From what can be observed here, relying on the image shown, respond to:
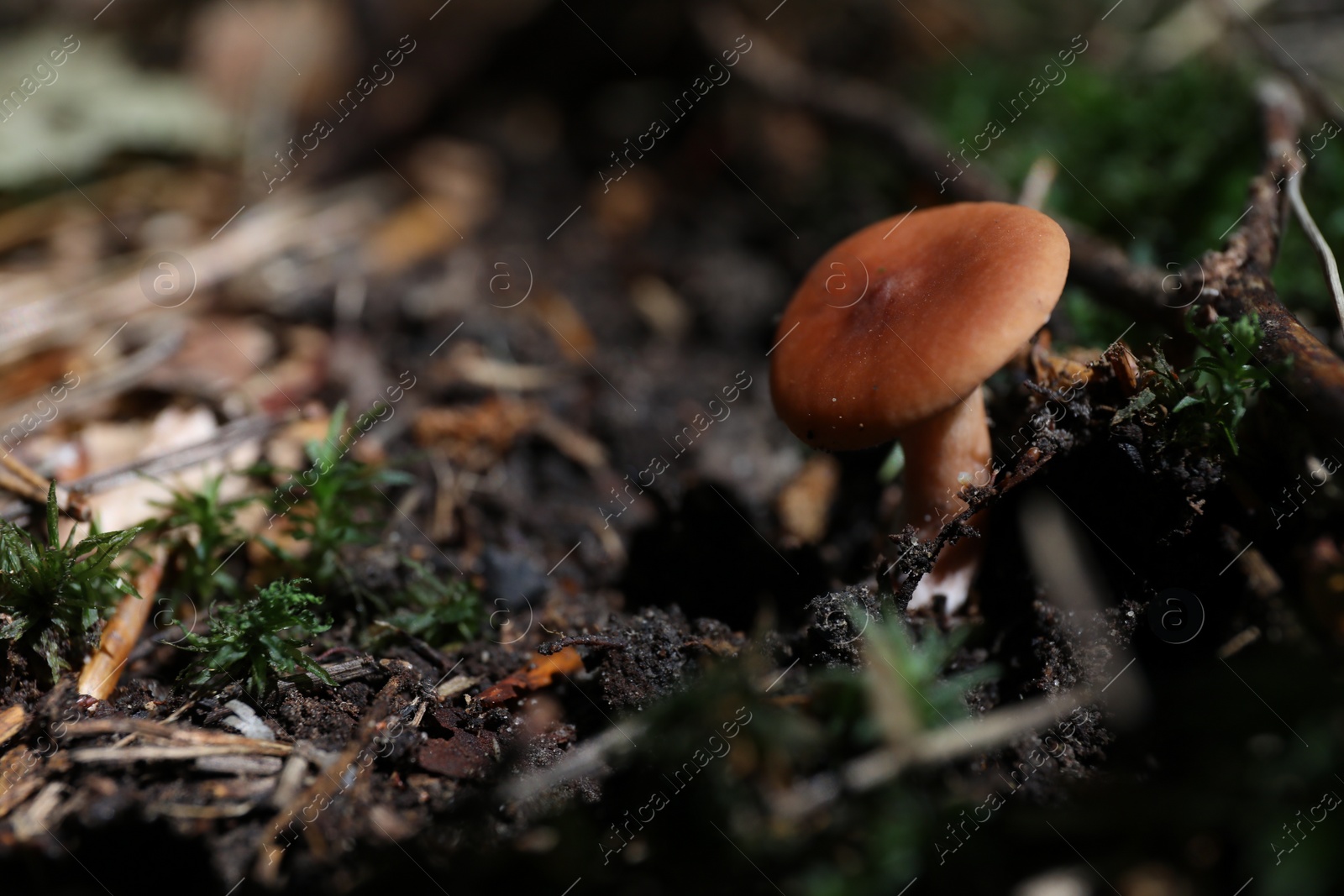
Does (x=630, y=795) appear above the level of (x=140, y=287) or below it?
below

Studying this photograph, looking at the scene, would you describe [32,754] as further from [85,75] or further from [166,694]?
[85,75]

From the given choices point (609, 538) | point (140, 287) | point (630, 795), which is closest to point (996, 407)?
point (609, 538)

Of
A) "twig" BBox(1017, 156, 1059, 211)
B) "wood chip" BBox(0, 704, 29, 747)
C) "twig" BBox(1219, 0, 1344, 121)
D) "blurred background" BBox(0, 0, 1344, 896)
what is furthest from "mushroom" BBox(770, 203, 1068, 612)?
"wood chip" BBox(0, 704, 29, 747)

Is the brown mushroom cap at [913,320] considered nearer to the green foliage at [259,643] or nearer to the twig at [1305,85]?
the green foliage at [259,643]

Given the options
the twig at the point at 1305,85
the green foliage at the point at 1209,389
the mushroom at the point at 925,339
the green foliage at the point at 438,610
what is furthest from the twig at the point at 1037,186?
the green foliage at the point at 438,610

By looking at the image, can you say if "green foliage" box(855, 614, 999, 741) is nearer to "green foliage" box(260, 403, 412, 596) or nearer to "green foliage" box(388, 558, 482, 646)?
"green foliage" box(388, 558, 482, 646)

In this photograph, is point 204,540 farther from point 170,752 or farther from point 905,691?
point 905,691

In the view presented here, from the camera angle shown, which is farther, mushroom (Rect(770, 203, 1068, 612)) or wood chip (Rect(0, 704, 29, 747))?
wood chip (Rect(0, 704, 29, 747))

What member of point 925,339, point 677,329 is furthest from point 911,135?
point 925,339
